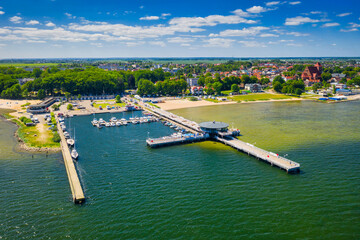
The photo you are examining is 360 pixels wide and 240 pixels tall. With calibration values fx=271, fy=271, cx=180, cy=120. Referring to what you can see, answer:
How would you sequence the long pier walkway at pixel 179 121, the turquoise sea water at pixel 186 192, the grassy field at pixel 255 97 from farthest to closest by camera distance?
the grassy field at pixel 255 97 → the long pier walkway at pixel 179 121 → the turquoise sea water at pixel 186 192

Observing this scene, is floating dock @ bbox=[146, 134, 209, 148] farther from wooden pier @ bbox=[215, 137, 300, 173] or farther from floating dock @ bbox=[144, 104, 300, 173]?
wooden pier @ bbox=[215, 137, 300, 173]

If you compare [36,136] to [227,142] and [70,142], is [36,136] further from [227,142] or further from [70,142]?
[227,142]

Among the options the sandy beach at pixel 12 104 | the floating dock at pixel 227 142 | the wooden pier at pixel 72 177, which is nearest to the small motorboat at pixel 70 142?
the wooden pier at pixel 72 177

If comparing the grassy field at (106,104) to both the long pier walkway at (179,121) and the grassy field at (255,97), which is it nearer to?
the long pier walkway at (179,121)

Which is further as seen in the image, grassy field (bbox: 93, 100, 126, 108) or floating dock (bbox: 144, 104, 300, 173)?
grassy field (bbox: 93, 100, 126, 108)

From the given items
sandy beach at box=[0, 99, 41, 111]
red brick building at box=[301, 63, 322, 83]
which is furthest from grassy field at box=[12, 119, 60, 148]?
red brick building at box=[301, 63, 322, 83]

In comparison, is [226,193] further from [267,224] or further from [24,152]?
[24,152]
